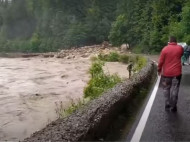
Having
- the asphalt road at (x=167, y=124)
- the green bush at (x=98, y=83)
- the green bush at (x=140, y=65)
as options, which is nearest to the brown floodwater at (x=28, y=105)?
the green bush at (x=98, y=83)

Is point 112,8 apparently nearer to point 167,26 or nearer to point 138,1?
point 138,1

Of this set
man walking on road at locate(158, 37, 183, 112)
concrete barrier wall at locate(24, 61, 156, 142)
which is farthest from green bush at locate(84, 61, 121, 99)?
concrete barrier wall at locate(24, 61, 156, 142)

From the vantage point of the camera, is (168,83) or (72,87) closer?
(168,83)

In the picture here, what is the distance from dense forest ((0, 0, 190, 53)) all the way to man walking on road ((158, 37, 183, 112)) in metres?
22.8

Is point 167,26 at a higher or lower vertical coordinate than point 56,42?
higher

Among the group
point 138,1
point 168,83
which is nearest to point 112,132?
point 168,83

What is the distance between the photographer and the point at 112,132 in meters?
7.44

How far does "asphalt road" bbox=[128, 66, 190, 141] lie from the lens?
6.91 m

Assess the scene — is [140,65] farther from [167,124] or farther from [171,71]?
[167,124]

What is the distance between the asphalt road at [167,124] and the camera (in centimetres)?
691

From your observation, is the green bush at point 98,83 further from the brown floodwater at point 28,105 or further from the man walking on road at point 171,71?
the man walking on road at point 171,71

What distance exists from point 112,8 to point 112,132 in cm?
7403

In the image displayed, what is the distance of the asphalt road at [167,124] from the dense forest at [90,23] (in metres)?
22.6

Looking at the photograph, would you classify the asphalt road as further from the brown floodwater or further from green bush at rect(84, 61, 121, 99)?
the brown floodwater
